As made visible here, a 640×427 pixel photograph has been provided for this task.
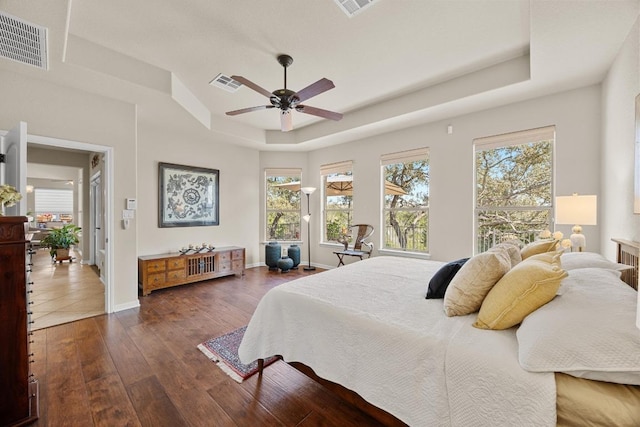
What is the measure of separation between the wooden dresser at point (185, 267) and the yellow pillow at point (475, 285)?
4.10 meters

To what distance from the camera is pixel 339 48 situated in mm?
2840

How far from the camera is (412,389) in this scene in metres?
1.22

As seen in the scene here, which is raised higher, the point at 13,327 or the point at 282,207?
the point at 282,207

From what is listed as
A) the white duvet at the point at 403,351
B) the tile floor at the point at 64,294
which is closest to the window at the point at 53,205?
the tile floor at the point at 64,294

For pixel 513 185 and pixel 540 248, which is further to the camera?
pixel 513 185

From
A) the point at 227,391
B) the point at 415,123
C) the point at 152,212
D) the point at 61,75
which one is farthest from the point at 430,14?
the point at 152,212

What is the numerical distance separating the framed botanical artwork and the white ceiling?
1.06 m

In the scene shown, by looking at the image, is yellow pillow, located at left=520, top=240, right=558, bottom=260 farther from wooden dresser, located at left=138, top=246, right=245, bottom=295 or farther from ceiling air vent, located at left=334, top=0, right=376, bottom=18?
wooden dresser, located at left=138, top=246, right=245, bottom=295

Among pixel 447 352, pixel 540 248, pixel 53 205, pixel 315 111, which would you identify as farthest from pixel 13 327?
pixel 53 205

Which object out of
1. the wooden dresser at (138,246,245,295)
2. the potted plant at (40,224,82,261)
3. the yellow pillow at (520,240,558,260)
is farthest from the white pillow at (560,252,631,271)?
the potted plant at (40,224,82,261)

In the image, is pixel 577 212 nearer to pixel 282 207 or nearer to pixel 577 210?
pixel 577 210

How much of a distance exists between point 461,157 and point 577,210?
164cm

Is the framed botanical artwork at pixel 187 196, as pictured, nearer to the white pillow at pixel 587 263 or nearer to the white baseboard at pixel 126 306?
the white baseboard at pixel 126 306

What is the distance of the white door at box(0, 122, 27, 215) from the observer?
2.00m
